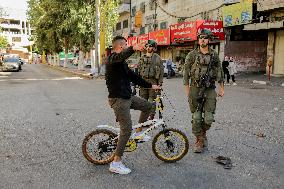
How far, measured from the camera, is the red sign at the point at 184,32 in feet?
90.6

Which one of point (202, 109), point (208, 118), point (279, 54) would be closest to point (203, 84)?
point (202, 109)

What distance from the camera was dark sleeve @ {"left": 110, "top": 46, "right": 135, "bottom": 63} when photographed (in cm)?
427

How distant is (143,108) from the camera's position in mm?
5145

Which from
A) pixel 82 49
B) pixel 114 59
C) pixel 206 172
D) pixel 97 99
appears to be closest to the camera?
pixel 114 59

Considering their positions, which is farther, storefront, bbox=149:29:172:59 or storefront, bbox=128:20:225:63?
storefront, bbox=149:29:172:59

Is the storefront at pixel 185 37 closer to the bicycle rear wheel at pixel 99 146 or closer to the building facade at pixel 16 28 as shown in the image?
the bicycle rear wheel at pixel 99 146

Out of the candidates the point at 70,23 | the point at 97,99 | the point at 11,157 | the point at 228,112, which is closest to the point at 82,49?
the point at 70,23

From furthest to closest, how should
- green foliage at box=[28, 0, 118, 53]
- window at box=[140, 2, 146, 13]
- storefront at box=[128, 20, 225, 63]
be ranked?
window at box=[140, 2, 146, 13], green foliage at box=[28, 0, 118, 53], storefront at box=[128, 20, 225, 63]

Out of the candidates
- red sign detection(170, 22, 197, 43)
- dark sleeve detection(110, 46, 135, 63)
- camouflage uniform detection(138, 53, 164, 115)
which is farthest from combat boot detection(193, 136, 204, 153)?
red sign detection(170, 22, 197, 43)

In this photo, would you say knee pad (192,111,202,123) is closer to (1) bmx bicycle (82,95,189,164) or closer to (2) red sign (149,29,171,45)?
(1) bmx bicycle (82,95,189,164)

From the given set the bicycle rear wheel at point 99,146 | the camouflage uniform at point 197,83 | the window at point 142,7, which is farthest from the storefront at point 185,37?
the bicycle rear wheel at point 99,146

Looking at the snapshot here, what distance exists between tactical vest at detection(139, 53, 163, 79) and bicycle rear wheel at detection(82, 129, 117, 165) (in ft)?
8.74

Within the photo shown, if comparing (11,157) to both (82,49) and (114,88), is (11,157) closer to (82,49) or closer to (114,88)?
(114,88)

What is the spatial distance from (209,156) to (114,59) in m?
2.28
